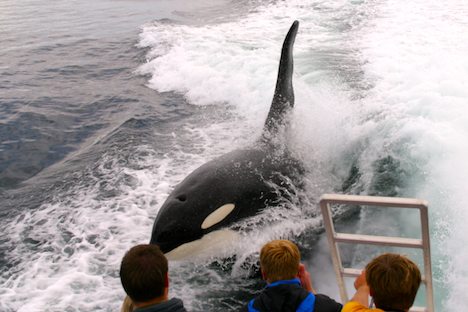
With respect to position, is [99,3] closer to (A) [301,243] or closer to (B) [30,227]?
(B) [30,227]

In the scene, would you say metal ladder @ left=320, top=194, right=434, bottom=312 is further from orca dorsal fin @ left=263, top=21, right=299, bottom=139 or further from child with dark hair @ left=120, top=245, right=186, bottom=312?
orca dorsal fin @ left=263, top=21, right=299, bottom=139

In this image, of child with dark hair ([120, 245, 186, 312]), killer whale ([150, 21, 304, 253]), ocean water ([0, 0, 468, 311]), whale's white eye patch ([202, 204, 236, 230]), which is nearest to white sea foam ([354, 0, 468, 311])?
ocean water ([0, 0, 468, 311])

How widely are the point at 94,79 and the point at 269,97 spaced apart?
7586 millimetres

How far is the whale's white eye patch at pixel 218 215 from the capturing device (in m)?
7.01

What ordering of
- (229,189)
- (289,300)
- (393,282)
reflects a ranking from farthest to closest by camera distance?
(229,189)
(289,300)
(393,282)

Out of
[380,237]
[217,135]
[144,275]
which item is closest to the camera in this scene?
[144,275]

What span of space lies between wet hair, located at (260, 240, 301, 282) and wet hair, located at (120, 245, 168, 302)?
0.79 metres

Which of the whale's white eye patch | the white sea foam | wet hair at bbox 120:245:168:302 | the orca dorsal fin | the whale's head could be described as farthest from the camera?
the orca dorsal fin

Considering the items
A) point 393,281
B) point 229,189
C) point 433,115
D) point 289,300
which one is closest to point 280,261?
point 289,300

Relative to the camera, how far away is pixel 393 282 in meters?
3.23

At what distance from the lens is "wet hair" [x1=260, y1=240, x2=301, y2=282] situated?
3676 mm

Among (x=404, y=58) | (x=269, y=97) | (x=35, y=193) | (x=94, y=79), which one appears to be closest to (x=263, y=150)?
(x=35, y=193)

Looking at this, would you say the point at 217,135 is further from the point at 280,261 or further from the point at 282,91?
the point at 280,261

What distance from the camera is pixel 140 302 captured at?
3678 millimetres
